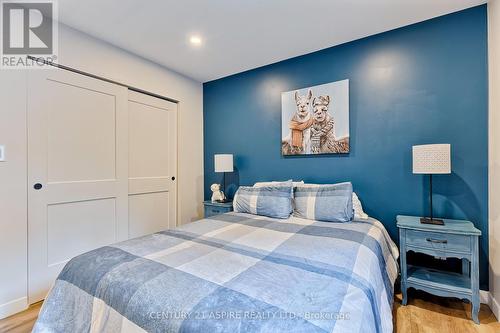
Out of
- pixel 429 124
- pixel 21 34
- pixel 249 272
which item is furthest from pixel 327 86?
pixel 21 34

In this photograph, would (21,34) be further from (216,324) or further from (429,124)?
(429,124)

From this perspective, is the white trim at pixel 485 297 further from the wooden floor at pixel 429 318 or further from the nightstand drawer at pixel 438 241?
the nightstand drawer at pixel 438 241

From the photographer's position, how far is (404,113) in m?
2.18

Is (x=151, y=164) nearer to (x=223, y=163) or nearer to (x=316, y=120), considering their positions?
(x=223, y=163)

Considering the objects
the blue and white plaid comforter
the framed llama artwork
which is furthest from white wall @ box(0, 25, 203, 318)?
the framed llama artwork

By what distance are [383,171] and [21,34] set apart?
3.44 metres

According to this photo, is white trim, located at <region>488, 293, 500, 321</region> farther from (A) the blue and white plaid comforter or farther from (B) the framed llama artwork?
(B) the framed llama artwork

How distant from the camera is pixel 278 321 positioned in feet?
2.54

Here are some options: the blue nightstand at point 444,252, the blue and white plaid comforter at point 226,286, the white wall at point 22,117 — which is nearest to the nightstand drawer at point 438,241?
the blue nightstand at point 444,252

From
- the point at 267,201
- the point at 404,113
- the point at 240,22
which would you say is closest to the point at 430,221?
the point at 404,113

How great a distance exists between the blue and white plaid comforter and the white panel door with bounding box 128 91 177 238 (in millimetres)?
1331

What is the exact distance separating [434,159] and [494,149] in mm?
465

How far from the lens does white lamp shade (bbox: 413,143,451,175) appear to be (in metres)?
1.77

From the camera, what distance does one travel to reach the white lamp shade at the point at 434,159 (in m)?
1.77
